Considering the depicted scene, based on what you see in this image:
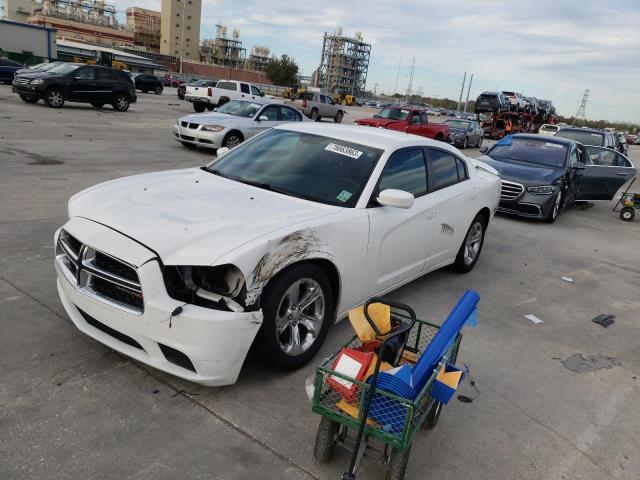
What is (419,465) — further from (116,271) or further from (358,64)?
(358,64)

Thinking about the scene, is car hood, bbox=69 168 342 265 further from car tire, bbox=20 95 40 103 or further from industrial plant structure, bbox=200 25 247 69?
industrial plant structure, bbox=200 25 247 69

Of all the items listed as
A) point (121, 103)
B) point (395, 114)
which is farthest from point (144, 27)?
point (395, 114)

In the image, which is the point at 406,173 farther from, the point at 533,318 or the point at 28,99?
the point at 28,99

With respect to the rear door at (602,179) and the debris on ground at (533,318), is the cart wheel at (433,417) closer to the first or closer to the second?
the debris on ground at (533,318)

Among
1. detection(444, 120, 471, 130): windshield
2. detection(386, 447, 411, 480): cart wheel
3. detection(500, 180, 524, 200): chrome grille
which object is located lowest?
detection(386, 447, 411, 480): cart wheel

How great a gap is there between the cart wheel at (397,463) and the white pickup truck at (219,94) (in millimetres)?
22305

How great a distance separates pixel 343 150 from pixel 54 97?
17.8 metres

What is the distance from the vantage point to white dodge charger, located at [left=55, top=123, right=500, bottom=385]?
2861 mm

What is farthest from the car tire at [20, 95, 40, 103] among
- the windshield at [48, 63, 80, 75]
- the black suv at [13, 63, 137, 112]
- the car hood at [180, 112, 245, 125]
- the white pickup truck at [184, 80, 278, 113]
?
the car hood at [180, 112, 245, 125]

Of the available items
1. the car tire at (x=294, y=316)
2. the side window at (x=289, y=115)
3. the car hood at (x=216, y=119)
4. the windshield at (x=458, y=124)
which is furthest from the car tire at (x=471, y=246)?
the windshield at (x=458, y=124)

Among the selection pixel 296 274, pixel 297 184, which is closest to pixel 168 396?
pixel 296 274

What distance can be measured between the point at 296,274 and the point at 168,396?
1064 mm

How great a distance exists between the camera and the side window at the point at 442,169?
16.2 ft

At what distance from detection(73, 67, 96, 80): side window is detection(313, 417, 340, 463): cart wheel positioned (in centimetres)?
1975
